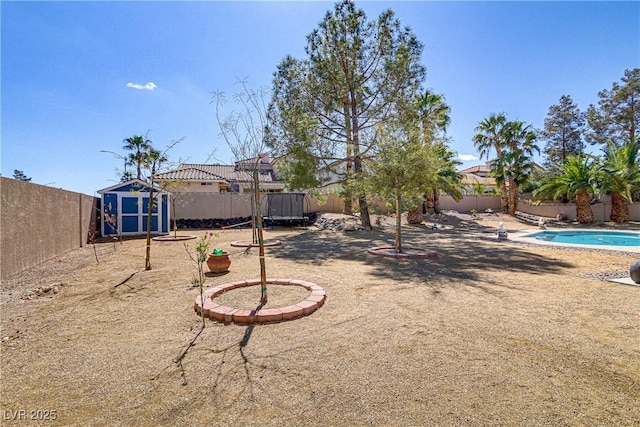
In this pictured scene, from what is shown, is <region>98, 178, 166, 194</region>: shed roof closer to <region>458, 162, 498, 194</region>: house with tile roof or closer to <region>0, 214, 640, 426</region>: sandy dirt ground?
<region>0, 214, 640, 426</region>: sandy dirt ground

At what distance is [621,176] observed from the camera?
17.0 m

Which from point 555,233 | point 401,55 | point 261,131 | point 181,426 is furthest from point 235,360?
point 555,233

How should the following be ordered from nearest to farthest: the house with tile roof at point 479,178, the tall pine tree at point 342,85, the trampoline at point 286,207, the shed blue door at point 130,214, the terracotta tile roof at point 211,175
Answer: the shed blue door at point 130,214, the tall pine tree at point 342,85, the trampoline at point 286,207, the terracotta tile roof at point 211,175, the house with tile roof at point 479,178

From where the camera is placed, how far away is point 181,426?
1.93 meters

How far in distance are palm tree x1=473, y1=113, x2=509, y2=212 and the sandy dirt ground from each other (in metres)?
20.0

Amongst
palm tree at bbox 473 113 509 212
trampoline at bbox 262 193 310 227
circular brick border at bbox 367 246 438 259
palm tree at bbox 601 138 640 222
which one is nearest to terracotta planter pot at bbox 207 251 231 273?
circular brick border at bbox 367 246 438 259

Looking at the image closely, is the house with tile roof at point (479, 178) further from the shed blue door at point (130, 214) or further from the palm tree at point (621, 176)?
Result: the shed blue door at point (130, 214)

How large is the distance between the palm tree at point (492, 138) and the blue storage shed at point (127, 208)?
21836 mm

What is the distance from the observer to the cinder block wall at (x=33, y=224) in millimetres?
5484

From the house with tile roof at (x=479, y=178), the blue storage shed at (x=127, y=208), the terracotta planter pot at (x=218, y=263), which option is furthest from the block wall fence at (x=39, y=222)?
the house with tile roof at (x=479, y=178)

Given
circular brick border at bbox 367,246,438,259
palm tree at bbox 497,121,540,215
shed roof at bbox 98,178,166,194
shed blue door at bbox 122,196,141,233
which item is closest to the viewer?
circular brick border at bbox 367,246,438,259

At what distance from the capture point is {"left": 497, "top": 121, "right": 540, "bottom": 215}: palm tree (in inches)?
869

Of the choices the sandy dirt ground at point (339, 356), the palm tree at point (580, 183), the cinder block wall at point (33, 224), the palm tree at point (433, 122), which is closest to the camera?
the sandy dirt ground at point (339, 356)

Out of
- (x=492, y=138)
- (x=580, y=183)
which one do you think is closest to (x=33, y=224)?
(x=580, y=183)
